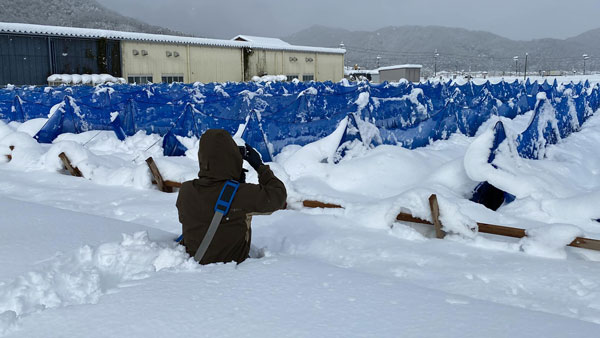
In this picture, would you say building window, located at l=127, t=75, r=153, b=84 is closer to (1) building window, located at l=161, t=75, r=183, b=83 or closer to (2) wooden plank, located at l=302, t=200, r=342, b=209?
(1) building window, located at l=161, t=75, r=183, b=83

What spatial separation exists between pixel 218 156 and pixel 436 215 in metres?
2.51

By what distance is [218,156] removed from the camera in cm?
387

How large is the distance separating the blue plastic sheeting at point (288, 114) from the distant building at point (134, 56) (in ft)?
46.2

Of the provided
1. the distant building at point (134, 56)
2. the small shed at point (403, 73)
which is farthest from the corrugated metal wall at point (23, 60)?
the small shed at point (403, 73)

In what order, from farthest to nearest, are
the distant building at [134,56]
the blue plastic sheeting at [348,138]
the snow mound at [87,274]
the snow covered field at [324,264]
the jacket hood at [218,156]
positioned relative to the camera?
the distant building at [134,56], the blue plastic sheeting at [348,138], the jacket hood at [218,156], the snow mound at [87,274], the snow covered field at [324,264]

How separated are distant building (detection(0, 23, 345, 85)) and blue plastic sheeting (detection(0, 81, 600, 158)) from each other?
14.1 meters

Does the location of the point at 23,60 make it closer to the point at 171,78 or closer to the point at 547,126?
the point at 171,78

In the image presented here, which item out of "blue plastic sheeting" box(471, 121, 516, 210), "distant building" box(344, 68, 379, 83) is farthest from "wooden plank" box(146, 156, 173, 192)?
"distant building" box(344, 68, 379, 83)

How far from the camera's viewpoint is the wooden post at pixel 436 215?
17.3ft

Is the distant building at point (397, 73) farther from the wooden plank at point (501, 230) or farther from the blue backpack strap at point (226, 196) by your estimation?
the blue backpack strap at point (226, 196)

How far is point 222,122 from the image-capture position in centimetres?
1054

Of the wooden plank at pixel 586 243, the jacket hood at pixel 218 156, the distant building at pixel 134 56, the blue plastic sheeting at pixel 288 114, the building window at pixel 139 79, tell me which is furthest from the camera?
the building window at pixel 139 79

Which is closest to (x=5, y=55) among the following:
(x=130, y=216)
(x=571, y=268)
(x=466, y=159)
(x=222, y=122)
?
(x=222, y=122)

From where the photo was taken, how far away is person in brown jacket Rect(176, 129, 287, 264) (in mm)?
3875
